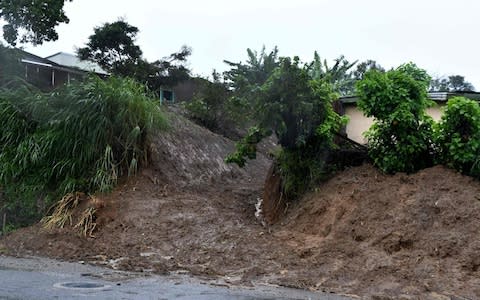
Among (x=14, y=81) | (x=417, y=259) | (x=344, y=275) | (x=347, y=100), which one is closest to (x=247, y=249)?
(x=344, y=275)

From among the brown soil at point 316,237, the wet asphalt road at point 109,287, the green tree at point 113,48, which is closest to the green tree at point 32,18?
the green tree at point 113,48

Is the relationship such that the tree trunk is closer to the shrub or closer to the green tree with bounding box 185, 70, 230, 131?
the shrub

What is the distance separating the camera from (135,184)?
1401 centimetres

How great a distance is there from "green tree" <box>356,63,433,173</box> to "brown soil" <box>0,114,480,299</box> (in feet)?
1.37

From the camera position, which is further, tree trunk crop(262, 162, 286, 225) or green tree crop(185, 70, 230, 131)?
green tree crop(185, 70, 230, 131)

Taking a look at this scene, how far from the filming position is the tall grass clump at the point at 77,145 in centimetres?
1388

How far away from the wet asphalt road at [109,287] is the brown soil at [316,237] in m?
0.59

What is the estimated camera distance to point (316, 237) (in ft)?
35.7

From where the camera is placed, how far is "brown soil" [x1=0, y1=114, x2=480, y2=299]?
352 inches

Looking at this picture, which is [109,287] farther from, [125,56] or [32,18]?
[125,56]

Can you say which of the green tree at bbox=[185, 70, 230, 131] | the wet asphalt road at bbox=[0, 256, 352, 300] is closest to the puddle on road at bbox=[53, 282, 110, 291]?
the wet asphalt road at bbox=[0, 256, 352, 300]

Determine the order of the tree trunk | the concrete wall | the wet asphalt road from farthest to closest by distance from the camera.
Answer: the concrete wall < the tree trunk < the wet asphalt road

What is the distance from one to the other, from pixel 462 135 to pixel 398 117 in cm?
115

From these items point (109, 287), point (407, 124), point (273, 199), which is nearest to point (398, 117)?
point (407, 124)
